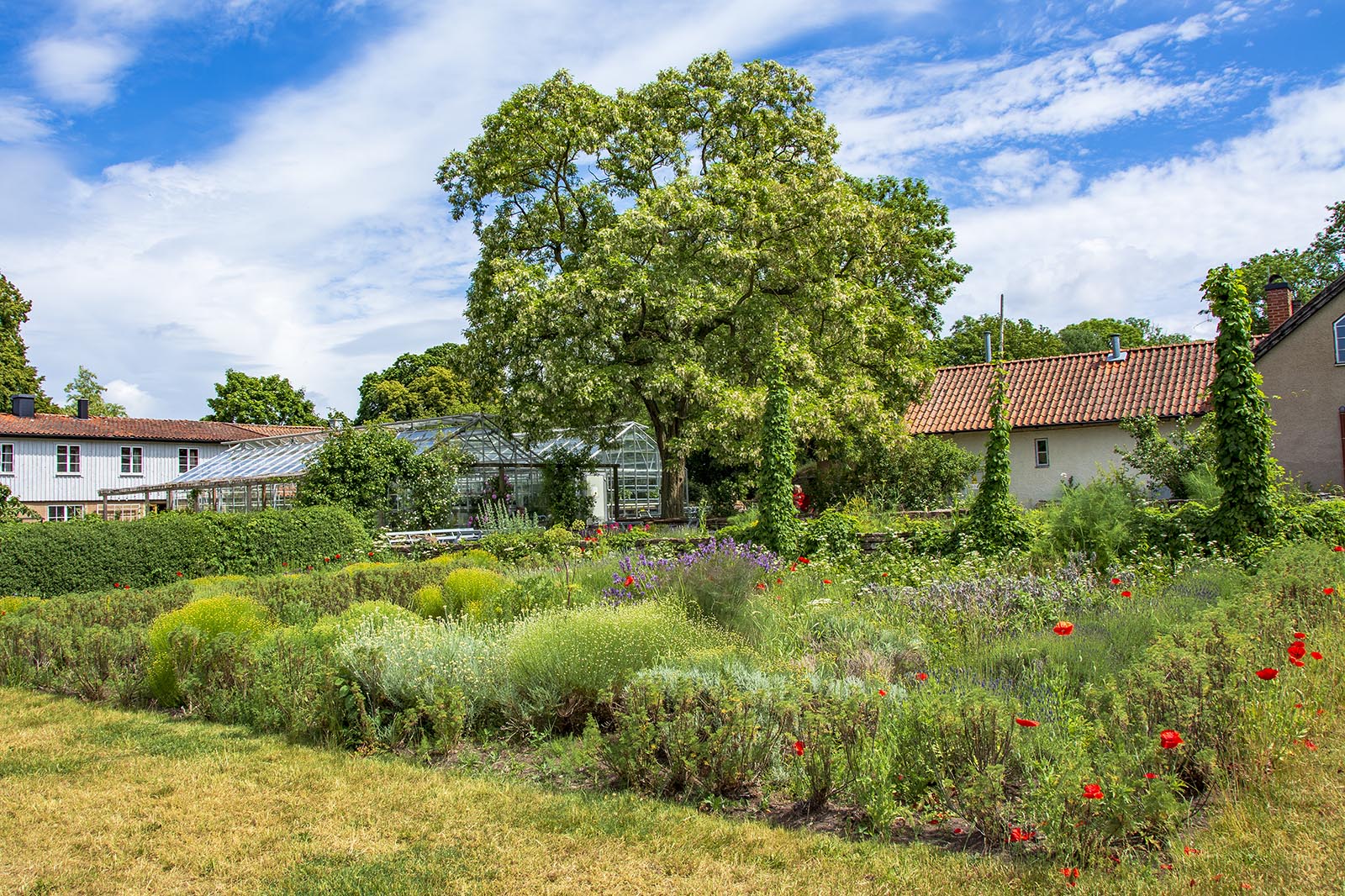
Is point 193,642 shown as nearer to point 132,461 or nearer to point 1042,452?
point 1042,452

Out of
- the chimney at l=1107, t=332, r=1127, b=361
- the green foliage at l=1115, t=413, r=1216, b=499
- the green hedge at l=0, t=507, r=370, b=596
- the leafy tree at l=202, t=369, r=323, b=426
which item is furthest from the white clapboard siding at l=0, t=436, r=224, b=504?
the chimney at l=1107, t=332, r=1127, b=361

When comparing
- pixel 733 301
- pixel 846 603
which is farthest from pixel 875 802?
pixel 733 301

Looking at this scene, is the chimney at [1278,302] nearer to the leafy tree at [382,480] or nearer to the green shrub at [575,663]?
the leafy tree at [382,480]

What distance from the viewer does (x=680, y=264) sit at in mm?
22281

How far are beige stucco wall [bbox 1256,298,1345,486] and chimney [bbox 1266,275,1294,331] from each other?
14.7ft

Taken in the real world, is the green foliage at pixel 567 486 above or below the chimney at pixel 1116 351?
below

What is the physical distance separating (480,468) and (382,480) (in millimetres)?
4563

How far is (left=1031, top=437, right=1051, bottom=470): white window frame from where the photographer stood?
2950cm

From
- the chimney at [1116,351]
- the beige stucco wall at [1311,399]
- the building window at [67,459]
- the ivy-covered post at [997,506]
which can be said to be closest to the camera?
the ivy-covered post at [997,506]

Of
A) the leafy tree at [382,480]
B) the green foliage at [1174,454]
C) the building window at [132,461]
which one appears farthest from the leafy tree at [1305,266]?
the building window at [132,461]

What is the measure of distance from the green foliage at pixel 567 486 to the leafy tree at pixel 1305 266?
34.5 meters

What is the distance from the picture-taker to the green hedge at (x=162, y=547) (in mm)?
14234

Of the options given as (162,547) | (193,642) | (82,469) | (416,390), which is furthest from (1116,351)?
(82,469)

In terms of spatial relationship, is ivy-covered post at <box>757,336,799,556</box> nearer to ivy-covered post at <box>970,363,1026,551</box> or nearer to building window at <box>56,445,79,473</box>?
ivy-covered post at <box>970,363,1026,551</box>
